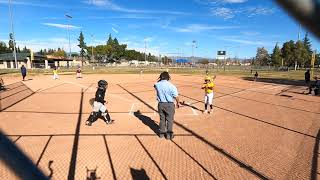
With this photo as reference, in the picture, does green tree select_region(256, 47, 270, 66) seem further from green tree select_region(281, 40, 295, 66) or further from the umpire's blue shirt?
the umpire's blue shirt

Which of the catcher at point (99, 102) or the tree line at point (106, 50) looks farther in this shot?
the tree line at point (106, 50)

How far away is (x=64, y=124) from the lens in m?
9.61

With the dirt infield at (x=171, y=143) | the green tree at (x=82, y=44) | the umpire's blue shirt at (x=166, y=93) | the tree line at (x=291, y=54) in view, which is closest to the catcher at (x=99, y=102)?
the dirt infield at (x=171, y=143)

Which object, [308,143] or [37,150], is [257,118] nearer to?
[308,143]

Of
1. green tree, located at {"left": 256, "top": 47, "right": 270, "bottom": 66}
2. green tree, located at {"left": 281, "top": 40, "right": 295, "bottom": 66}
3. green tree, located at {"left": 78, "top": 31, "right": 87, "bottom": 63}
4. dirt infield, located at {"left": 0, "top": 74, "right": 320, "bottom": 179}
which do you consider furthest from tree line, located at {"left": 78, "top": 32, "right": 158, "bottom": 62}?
dirt infield, located at {"left": 0, "top": 74, "right": 320, "bottom": 179}

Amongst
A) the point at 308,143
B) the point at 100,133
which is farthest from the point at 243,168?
the point at 100,133

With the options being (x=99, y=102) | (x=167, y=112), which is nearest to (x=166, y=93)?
(x=167, y=112)

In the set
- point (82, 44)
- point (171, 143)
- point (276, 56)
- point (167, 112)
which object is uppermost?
point (82, 44)

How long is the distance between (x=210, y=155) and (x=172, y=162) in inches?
41.5

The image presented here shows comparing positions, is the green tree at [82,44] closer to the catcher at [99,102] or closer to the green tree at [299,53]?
the green tree at [299,53]

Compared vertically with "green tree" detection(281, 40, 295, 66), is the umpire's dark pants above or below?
below

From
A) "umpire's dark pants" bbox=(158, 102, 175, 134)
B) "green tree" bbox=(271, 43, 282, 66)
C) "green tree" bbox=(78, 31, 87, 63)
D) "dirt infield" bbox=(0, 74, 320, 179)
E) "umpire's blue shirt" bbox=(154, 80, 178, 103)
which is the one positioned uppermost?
"green tree" bbox=(78, 31, 87, 63)

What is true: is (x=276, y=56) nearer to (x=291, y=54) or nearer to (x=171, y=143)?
(x=291, y=54)

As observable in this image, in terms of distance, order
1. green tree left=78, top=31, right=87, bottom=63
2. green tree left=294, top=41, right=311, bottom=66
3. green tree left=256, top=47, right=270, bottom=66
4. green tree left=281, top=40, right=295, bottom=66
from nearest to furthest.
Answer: green tree left=294, top=41, right=311, bottom=66 < green tree left=281, top=40, right=295, bottom=66 < green tree left=256, top=47, right=270, bottom=66 < green tree left=78, top=31, right=87, bottom=63
